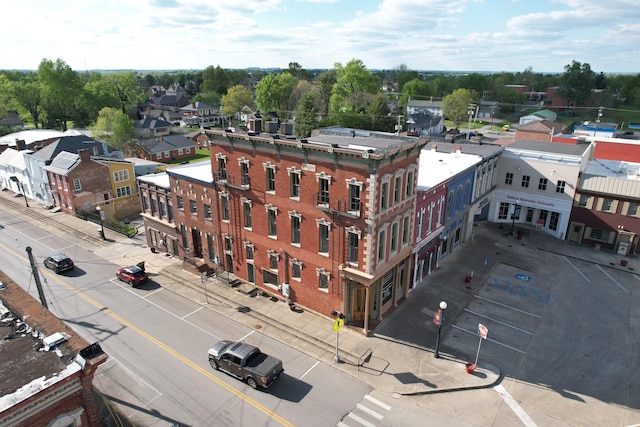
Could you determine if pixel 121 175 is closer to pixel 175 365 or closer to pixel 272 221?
pixel 272 221

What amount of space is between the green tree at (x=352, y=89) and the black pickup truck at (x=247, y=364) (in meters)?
76.9

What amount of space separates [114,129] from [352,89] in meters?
53.6

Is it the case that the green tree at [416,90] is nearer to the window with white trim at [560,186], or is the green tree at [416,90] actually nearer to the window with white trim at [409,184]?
the window with white trim at [560,186]

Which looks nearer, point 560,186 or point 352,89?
point 560,186

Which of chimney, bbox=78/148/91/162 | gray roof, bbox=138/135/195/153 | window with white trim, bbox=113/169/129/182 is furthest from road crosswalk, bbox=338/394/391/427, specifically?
gray roof, bbox=138/135/195/153

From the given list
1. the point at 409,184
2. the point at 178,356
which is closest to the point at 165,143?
the point at 178,356

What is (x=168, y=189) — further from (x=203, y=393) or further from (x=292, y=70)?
(x=292, y=70)

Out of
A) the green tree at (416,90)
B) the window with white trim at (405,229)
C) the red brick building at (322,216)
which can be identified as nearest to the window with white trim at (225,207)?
the red brick building at (322,216)

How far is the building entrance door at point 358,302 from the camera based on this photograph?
27.0 m

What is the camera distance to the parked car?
116 ft

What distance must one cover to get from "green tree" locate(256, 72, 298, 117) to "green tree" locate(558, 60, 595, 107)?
112m

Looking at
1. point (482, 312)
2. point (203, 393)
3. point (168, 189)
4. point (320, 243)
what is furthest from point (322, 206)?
point (168, 189)

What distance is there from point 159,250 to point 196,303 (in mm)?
11911

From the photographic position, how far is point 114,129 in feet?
239
